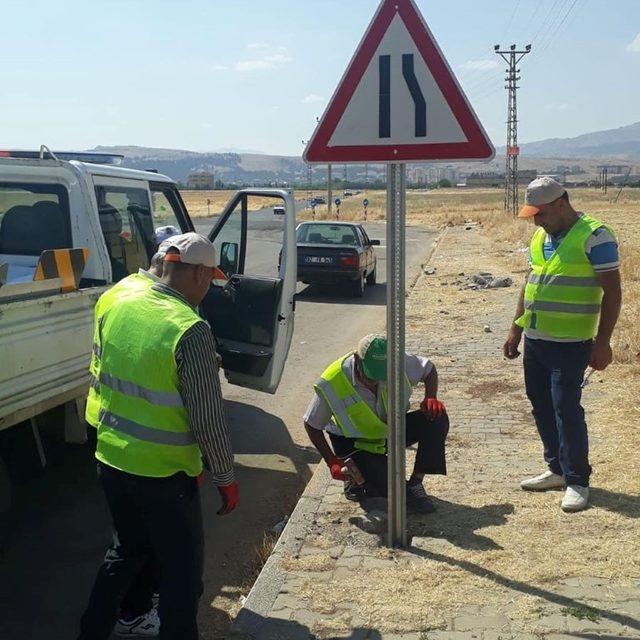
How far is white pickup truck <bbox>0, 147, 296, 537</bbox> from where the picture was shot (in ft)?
13.9

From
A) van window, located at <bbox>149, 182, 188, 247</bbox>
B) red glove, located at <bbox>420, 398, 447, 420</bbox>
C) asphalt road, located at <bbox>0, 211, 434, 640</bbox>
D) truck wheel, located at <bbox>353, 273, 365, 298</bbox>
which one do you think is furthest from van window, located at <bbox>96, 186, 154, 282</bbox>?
truck wheel, located at <bbox>353, 273, 365, 298</bbox>

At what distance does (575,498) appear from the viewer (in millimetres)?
4703

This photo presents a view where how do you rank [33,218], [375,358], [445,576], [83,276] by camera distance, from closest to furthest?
[445,576], [375,358], [83,276], [33,218]

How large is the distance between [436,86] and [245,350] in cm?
333

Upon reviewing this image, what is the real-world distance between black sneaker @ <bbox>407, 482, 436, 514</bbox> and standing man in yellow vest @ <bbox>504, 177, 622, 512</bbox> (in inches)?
30.4

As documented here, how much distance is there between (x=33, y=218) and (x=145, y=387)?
129 inches

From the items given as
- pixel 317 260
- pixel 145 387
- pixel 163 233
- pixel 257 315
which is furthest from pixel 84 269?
pixel 317 260

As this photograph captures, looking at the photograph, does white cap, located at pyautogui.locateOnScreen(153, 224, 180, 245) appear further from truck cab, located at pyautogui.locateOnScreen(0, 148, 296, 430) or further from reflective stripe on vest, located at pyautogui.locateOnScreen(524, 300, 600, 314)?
reflective stripe on vest, located at pyautogui.locateOnScreen(524, 300, 600, 314)

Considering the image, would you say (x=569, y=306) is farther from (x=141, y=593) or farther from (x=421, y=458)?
(x=141, y=593)

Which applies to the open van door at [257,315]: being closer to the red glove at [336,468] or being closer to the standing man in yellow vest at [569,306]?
the red glove at [336,468]

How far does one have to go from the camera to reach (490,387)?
7.89 metres

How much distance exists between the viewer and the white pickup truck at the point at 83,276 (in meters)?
4.25

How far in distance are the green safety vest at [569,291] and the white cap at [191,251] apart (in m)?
2.31

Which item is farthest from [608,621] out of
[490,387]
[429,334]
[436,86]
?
[429,334]
